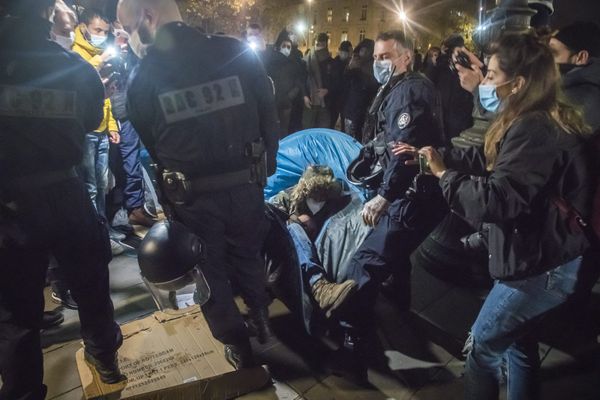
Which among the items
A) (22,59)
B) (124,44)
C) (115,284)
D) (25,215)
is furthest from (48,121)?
(124,44)

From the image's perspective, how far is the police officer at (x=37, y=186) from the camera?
1.80m

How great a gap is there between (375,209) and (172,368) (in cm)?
157

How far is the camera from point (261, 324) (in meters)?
2.66

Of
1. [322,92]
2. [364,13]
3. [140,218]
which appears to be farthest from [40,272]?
[364,13]

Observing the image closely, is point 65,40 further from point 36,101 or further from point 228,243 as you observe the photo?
point 228,243

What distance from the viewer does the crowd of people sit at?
154 cm

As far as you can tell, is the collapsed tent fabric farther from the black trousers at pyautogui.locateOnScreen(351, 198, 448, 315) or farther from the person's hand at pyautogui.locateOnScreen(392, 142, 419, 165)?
the person's hand at pyautogui.locateOnScreen(392, 142, 419, 165)

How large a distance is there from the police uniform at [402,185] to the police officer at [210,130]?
0.75m

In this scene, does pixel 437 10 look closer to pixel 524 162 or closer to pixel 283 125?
pixel 283 125

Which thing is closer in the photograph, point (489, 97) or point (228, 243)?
point (489, 97)

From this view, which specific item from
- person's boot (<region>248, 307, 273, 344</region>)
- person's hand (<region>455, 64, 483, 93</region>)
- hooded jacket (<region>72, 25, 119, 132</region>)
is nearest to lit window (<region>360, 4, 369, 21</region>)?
hooded jacket (<region>72, 25, 119, 132</region>)

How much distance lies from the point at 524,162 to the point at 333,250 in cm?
175

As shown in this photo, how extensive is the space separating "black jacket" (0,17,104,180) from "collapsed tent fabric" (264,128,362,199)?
7.47ft

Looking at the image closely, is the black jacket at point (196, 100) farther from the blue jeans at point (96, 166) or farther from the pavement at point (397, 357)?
the blue jeans at point (96, 166)
